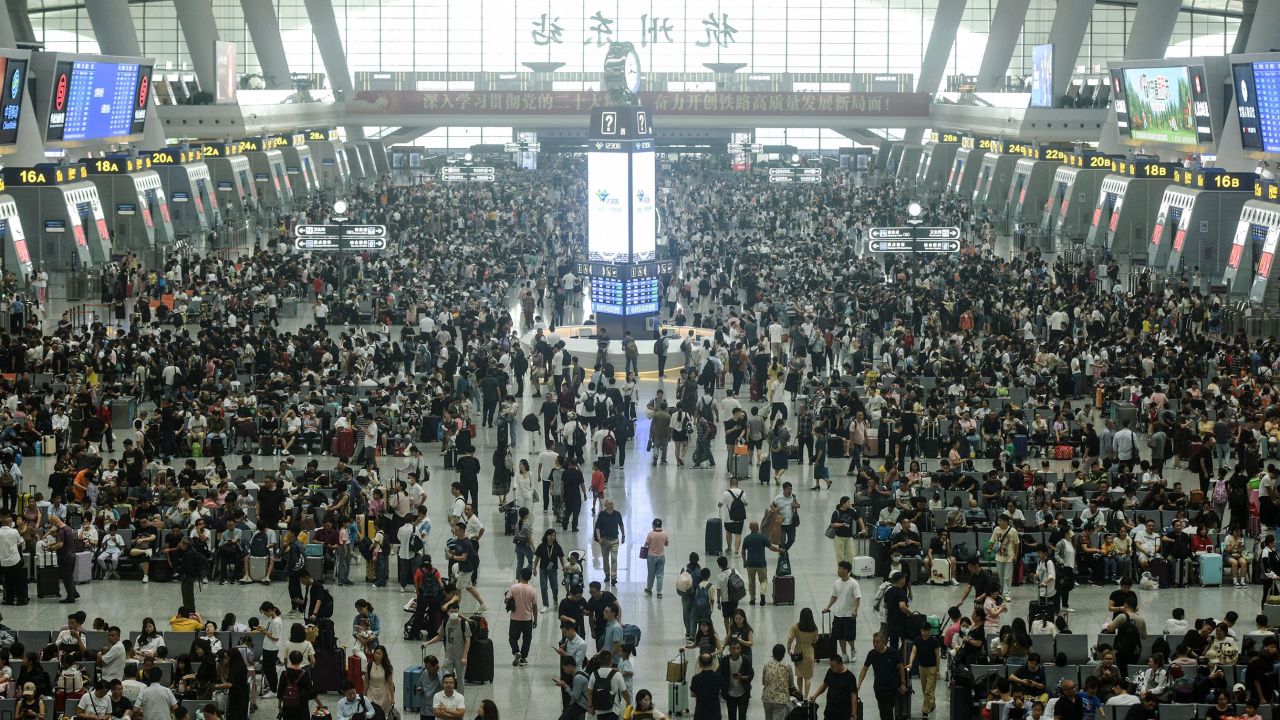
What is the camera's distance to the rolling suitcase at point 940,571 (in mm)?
19047

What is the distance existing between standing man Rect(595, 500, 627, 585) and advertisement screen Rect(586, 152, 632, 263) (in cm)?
2132

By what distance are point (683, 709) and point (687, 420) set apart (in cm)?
1108

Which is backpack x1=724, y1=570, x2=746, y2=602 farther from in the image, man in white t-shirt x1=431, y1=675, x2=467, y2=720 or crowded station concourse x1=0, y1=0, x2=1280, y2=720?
man in white t-shirt x1=431, y1=675, x2=467, y2=720

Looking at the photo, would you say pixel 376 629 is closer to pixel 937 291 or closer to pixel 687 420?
pixel 687 420

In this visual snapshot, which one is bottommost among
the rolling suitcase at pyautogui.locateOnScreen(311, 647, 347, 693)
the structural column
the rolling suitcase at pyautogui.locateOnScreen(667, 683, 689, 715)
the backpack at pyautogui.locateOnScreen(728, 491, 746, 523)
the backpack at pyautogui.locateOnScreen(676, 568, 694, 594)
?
the rolling suitcase at pyautogui.locateOnScreen(667, 683, 689, 715)

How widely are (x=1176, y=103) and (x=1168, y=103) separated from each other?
758 millimetres


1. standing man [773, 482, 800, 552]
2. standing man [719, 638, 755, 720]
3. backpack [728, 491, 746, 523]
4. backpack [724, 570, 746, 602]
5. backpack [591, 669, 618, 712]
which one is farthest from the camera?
backpack [728, 491, 746, 523]

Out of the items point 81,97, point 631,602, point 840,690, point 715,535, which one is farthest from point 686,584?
point 81,97

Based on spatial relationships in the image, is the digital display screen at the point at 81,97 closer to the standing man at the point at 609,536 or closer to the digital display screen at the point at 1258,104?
the digital display screen at the point at 1258,104

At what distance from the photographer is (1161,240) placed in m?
48.1

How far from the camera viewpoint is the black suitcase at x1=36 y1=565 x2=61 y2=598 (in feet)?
60.1

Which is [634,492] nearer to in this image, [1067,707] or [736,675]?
[736,675]

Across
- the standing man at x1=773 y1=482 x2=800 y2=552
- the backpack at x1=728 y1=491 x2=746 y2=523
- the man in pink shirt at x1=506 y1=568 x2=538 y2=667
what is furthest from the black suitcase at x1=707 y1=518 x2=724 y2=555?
the man in pink shirt at x1=506 y1=568 x2=538 y2=667

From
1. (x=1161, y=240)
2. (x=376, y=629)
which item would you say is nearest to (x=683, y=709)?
(x=376, y=629)
